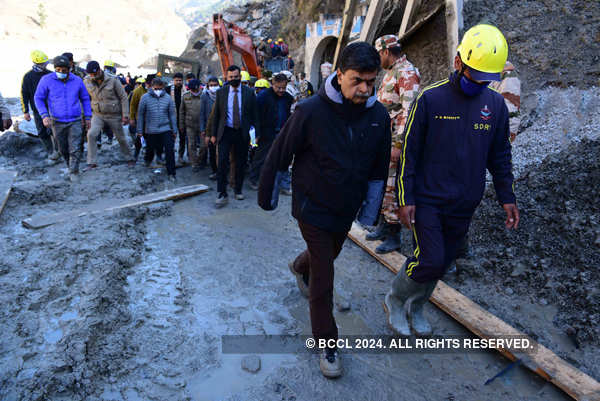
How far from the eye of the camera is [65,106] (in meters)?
5.80

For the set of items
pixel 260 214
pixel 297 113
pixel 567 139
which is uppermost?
pixel 297 113

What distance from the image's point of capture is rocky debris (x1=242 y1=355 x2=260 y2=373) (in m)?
2.30

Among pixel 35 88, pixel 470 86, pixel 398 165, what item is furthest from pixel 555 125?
pixel 35 88

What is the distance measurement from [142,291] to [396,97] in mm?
3010

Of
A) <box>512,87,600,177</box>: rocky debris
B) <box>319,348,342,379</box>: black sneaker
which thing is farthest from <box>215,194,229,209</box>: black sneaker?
<box>512,87,600,177</box>: rocky debris

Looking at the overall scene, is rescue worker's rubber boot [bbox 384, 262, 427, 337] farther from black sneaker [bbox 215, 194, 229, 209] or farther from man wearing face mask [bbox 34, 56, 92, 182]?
man wearing face mask [bbox 34, 56, 92, 182]

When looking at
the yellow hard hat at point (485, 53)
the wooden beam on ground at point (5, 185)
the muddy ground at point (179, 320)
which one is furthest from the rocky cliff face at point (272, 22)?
the yellow hard hat at point (485, 53)

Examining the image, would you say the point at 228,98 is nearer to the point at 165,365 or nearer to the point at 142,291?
the point at 142,291

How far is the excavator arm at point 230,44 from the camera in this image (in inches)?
408

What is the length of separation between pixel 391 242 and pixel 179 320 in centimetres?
231

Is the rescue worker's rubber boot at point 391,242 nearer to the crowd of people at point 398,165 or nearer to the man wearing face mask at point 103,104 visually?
the crowd of people at point 398,165

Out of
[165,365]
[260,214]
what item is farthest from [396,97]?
[165,365]

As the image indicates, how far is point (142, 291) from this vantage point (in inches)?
121

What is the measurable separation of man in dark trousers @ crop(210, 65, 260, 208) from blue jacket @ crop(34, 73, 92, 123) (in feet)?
7.42
